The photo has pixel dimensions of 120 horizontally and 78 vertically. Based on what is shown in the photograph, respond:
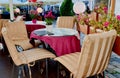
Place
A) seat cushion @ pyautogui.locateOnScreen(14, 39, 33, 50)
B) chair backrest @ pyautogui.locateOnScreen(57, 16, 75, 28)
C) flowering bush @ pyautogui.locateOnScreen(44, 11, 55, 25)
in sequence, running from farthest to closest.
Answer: chair backrest @ pyautogui.locateOnScreen(57, 16, 75, 28) < flowering bush @ pyautogui.locateOnScreen(44, 11, 55, 25) < seat cushion @ pyautogui.locateOnScreen(14, 39, 33, 50)

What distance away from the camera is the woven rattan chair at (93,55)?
1.98 metres

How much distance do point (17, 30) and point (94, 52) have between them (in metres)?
2.29

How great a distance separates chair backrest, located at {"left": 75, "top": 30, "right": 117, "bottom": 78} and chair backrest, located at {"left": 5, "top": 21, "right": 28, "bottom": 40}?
6.93 feet

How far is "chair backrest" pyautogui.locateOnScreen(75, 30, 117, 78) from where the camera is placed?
1.97m

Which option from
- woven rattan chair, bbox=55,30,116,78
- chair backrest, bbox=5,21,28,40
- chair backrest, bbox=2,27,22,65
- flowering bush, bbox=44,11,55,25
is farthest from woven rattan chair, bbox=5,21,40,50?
woven rattan chair, bbox=55,30,116,78

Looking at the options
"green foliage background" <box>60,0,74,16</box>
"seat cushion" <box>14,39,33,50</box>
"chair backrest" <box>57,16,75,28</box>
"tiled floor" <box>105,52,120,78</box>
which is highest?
"green foliage background" <box>60,0,74,16</box>

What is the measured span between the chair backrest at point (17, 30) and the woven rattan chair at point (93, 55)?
1839 millimetres

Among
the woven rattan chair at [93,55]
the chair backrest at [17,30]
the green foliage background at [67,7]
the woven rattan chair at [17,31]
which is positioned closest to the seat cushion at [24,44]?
the woven rattan chair at [17,31]

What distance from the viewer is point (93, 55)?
2.09 m

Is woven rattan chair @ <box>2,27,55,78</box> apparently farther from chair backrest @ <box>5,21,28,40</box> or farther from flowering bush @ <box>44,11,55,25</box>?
flowering bush @ <box>44,11,55,25</box>

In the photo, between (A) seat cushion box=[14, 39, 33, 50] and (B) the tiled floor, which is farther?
(A) seat cushion box=[14, 39, 33, 50]

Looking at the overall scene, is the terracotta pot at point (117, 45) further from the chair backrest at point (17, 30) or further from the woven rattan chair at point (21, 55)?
the chair backrest at point (17, 30)

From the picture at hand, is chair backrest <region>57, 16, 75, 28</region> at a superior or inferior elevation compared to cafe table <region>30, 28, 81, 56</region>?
superior

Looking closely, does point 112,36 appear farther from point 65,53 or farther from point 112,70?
point 112,70
